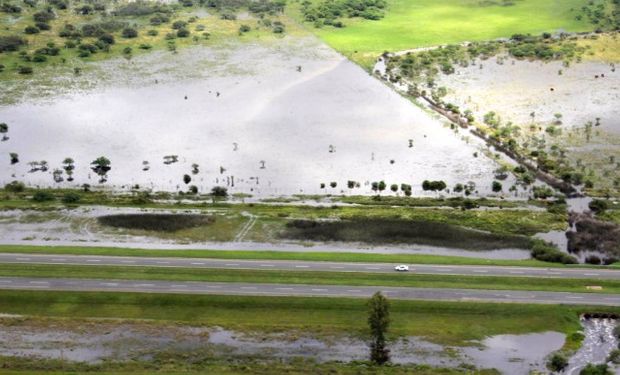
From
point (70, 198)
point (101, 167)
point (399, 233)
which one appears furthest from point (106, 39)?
point (399, 233)

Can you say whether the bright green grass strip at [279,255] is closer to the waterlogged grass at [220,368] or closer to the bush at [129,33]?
the waterlogged grass at [220,368]

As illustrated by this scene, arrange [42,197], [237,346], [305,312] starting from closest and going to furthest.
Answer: [237,346], [305,312], [42,197]

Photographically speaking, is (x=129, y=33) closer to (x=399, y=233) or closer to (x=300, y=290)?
(x=399, y=233)

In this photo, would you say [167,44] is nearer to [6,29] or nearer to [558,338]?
[6,29]

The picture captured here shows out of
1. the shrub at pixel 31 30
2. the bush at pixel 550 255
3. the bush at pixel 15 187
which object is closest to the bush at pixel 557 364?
the bush at pixel 550 255

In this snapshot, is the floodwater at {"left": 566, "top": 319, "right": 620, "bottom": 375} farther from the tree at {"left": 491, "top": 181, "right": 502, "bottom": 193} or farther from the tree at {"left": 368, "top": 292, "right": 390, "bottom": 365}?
the tree at {"left": 491, "top": 181, "right": 502, "bottom": 193}

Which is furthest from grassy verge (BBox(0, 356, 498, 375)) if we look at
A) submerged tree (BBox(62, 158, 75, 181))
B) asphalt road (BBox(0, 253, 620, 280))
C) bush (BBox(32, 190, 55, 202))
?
submerged tree (BBox(62, 158, 75, 181))
